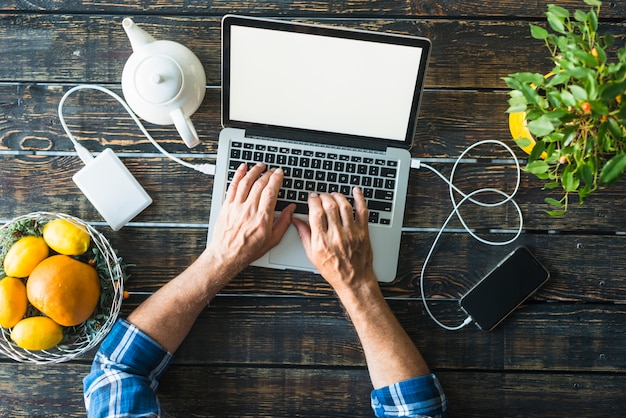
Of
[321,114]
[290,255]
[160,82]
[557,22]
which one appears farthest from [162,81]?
[557,22]

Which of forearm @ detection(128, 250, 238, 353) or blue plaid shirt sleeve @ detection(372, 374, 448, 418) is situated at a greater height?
forearm @ detection(128, 250, 238, 353)

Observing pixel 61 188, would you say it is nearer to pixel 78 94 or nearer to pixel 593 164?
pixel 78 94

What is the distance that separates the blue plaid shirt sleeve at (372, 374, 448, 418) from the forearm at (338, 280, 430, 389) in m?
0.02

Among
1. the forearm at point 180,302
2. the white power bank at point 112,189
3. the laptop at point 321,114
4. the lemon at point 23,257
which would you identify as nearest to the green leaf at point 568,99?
the laptop at point 321,114

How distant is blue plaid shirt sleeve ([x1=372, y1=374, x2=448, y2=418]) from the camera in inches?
39.2

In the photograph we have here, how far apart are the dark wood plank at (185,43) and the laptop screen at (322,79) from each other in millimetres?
115

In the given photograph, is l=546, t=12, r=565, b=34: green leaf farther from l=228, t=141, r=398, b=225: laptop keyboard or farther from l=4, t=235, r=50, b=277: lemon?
l=4, t=235, r=50, b=277: lemon

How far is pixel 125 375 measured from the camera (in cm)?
97

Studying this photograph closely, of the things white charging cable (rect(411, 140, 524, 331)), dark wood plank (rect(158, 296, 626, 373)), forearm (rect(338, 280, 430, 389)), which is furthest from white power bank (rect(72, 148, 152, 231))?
white charging cable (rect(411, 140, 524, 331))

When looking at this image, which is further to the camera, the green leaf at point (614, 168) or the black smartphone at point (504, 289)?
the black smartphone at point (504, 289)

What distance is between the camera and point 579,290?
1.08 meters

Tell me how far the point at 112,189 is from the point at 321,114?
41 centimetres

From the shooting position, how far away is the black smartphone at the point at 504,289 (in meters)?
1.06

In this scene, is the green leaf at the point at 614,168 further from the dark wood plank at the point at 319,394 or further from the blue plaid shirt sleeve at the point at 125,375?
the blue plaid shirt sleeve at the point at 125,375
